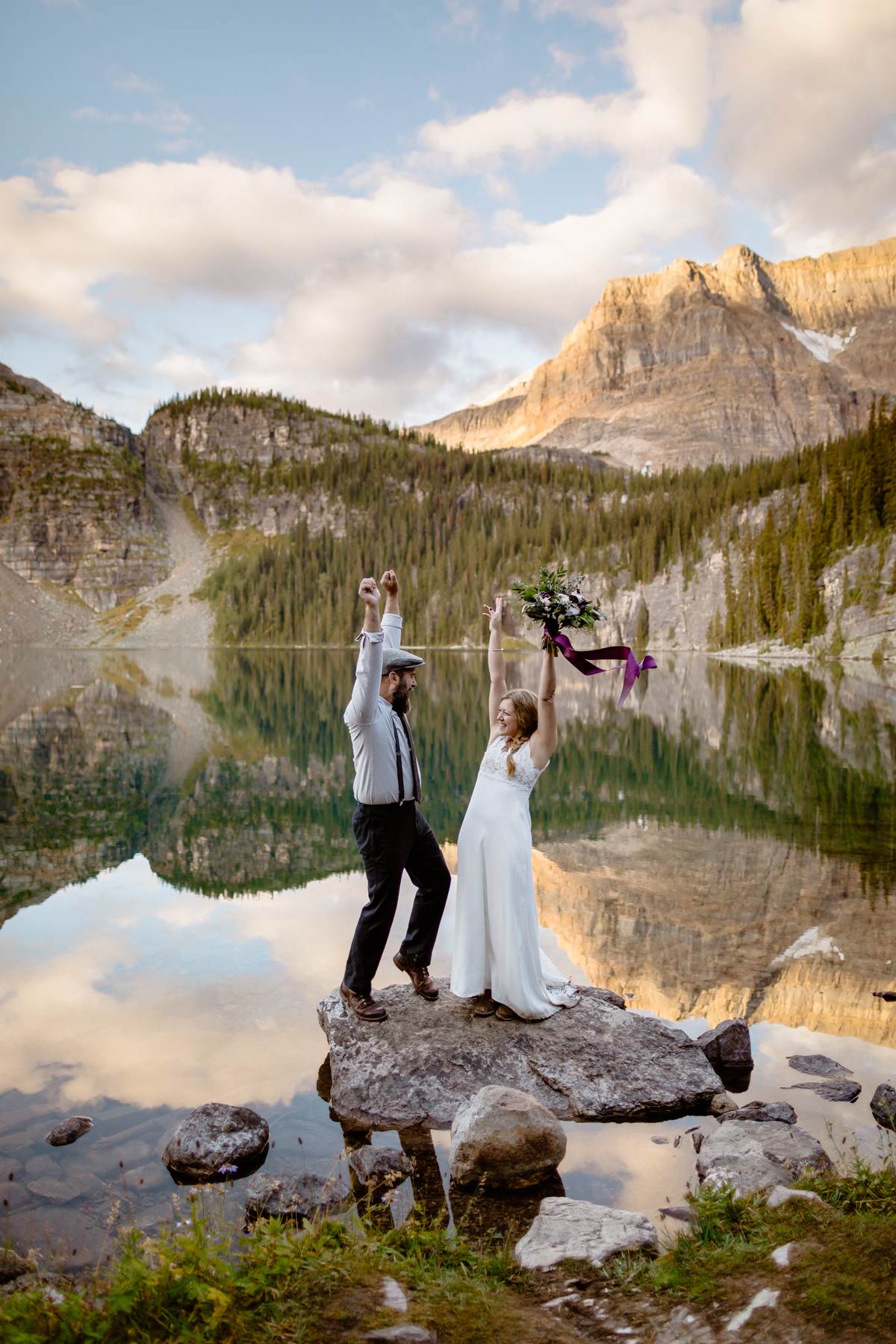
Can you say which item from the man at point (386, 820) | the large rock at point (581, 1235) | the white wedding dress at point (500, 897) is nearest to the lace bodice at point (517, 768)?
the white wedding dress at point (500, 897)

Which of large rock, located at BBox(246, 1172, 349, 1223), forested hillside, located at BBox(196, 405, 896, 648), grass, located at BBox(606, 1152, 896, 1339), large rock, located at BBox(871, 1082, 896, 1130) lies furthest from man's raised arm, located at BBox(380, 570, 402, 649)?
forested hillside, located at BBox(196, 405, 896, 648)

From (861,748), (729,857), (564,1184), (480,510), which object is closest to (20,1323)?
(564,1184)

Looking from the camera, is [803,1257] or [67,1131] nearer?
[803,1257]

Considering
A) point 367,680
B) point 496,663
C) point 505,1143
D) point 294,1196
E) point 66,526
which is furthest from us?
point 66,526

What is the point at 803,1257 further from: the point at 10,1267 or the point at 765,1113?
the point at 10,1267

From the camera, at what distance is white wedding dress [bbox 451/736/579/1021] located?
25.2ft

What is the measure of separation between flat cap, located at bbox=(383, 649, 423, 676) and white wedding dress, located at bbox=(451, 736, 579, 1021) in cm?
105

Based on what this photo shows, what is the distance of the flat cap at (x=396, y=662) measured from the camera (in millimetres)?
7848

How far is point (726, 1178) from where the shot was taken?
5.65 m

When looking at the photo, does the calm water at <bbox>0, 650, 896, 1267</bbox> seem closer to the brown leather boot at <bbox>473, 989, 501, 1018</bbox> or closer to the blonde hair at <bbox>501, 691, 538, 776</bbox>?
the brown leather boot at <bbox>473, 989, 501, 1018</bbox>

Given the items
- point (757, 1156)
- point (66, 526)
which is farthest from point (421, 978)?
point (66, 526)

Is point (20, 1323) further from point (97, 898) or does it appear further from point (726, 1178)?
point (97, 898)

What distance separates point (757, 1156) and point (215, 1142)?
12.0ft

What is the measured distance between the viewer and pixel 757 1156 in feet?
19.4
